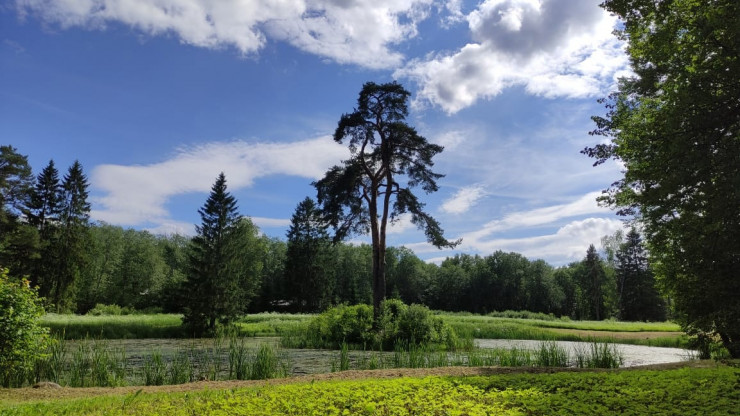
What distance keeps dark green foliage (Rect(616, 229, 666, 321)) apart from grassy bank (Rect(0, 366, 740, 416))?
63.5 m

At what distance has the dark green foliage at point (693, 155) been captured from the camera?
11.1 metres

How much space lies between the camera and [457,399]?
244 inches

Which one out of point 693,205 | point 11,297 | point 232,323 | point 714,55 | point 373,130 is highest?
point 373,130

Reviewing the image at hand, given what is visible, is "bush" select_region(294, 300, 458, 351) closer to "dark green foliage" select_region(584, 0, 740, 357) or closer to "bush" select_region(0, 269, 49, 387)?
"dark green foliage" select_region(584, 0, 740, 357)

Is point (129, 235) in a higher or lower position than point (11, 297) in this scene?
higher

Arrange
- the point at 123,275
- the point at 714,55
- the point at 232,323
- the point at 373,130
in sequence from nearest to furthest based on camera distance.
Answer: the point at 714,55, the point at 373,130, the point at 232,323, the point at 123,275

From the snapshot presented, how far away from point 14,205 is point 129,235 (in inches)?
2282

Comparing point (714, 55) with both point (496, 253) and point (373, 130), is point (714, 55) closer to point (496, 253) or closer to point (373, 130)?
point (373, 130)

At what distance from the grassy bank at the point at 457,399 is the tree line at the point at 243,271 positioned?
14240 millimetres

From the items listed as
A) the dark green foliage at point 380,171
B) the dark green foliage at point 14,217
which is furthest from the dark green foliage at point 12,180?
the dark green foliage at point 380,171

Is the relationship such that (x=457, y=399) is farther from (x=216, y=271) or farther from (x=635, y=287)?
(x=635, y=287)

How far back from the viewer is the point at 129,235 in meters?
92.9

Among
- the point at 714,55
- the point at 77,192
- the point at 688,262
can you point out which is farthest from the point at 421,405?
the point at 77,192

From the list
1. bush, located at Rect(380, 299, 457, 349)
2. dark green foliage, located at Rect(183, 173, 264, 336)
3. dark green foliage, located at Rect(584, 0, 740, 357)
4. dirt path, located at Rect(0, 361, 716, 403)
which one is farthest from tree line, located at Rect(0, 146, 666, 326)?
dark green foliage, located at Rect(584, 0, 740, 357)
